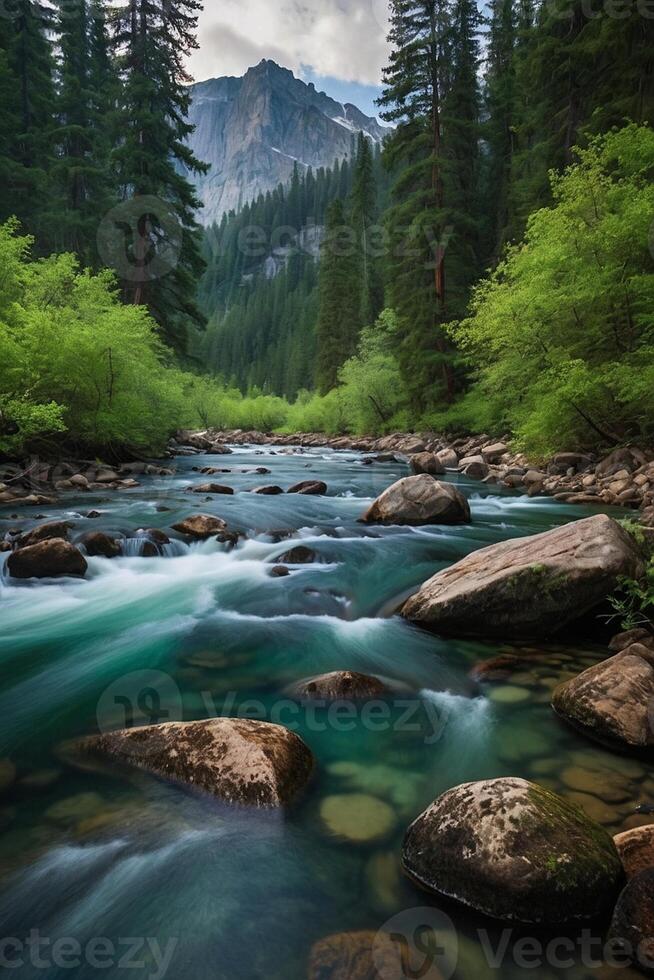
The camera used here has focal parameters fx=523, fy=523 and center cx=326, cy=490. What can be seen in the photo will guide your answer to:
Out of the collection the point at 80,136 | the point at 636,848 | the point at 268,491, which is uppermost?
the point at 80,136

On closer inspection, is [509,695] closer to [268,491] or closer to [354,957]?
[354,957]

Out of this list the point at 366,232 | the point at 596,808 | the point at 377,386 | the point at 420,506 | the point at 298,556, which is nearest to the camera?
the point at 596,808

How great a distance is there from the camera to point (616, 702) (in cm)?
312

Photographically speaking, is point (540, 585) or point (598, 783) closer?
point (598, 783)

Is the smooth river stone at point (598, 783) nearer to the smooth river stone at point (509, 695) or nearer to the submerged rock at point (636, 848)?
the submerged rock at point (636, 848)

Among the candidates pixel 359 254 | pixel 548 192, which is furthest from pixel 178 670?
pixel 359 254

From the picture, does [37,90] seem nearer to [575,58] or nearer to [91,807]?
[575,58]

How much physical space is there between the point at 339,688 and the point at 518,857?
1979mm

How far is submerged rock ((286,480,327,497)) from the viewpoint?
12900mm

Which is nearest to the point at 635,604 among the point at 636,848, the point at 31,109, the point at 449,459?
the point at 636,848

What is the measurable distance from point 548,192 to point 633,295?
1105 cm

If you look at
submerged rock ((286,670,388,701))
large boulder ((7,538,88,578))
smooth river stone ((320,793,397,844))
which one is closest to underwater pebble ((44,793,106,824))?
smooth river stone ((320,793,397,844))

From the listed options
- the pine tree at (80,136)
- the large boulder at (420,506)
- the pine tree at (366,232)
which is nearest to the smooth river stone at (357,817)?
the large boulder at (420,506)

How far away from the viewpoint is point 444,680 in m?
4.12
